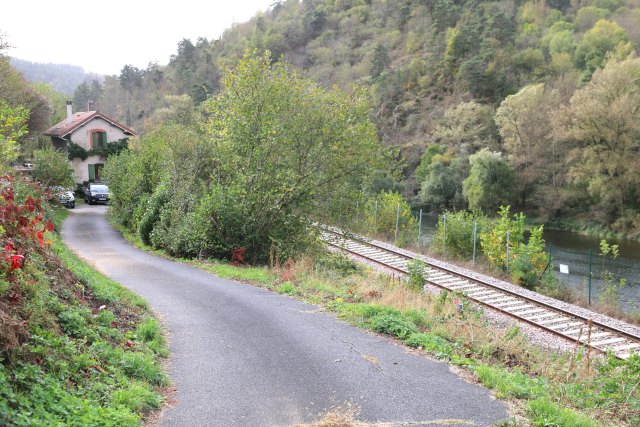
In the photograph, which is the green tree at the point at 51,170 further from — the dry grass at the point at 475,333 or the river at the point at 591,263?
the dry grass at the point at 475,333

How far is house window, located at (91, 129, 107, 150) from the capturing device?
52.6m

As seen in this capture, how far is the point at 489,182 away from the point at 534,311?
3640 centimetres

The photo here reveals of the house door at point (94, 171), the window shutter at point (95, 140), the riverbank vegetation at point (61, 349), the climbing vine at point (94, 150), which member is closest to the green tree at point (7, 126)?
the riverbank vegetation at point (61, 349)

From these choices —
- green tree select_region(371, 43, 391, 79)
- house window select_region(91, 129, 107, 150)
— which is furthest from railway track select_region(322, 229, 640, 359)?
green tree select_region(371, 43, 391, 79)

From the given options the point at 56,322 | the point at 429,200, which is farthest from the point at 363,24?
the point at 56,322

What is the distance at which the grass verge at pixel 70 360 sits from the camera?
540cm

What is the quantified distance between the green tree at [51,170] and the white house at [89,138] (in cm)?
1588

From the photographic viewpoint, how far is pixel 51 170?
35.1 meters

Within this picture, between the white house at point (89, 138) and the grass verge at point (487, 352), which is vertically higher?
the white house at point (89, 138)

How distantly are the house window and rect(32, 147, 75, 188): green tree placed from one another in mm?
16586

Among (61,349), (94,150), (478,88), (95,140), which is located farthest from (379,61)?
(61,349)

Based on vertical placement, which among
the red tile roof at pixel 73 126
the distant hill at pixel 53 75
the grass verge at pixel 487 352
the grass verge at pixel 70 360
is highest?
the distant hill at pixel 53 75

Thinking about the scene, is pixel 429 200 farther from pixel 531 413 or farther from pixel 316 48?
pixel 316 48

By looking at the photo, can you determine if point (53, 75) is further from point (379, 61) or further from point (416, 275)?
point (416, 275)
